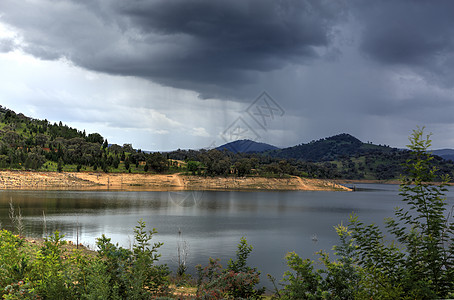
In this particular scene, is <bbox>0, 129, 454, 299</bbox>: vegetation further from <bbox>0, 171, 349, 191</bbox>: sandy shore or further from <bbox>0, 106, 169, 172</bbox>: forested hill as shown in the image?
<bbox>0, 106, 169, 172</bbox>: forested hill

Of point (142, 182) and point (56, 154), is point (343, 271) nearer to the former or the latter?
point (142, 182)

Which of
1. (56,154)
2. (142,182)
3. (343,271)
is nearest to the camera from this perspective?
(343,271)

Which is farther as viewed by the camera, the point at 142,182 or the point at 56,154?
the point at 56,154

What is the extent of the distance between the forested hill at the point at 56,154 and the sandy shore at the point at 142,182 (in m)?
5.84

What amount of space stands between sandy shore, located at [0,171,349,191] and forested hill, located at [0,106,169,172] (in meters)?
5.84

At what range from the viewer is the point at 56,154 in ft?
383

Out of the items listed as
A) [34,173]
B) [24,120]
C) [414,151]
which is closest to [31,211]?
[414,151]

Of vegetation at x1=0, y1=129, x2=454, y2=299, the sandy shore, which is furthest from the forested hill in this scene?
vegetation at x1=0, y1=129, x2=454, y2=299

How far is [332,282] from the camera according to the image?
8.35 metres

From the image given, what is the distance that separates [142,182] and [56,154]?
3331 cm

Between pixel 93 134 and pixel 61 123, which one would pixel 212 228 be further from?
pixel 61 123

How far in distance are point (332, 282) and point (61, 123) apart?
184714 mm

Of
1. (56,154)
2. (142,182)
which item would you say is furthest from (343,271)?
(56,154)

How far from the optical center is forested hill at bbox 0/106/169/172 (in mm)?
104562
